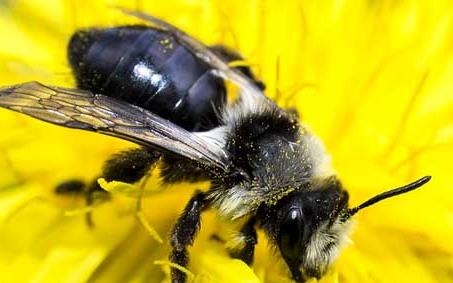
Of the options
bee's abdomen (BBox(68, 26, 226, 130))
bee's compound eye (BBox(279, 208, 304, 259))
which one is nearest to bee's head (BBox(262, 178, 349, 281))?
bee's compound eye (BBox(279, 208, 304, 259))

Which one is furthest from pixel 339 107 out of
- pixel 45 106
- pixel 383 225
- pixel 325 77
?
pixel 45 106

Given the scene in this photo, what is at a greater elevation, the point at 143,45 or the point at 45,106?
the point at 143,45

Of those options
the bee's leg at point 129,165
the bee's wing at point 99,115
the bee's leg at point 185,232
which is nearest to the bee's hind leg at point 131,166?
the bee's leg at point 129,165

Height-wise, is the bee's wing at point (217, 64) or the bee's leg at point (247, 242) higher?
the bee's wing at point (217, 64)

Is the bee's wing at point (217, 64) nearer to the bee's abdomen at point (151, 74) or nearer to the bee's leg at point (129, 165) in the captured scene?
the bee's abdomen at point (151, 74)

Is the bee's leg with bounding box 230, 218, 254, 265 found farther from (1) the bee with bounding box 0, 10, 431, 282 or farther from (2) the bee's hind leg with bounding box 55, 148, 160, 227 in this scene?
(2) the bee's hind leg with bounding box 55, 148, 160, 227

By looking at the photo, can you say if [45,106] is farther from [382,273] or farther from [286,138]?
[382,273]

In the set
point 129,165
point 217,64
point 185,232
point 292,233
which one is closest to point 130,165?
point 129,165
